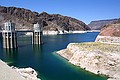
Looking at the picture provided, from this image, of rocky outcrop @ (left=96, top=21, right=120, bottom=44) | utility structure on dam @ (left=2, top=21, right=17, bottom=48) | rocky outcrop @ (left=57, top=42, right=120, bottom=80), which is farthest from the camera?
utility structure on dam @ (left=2, top=21, right=17, bottom=48)

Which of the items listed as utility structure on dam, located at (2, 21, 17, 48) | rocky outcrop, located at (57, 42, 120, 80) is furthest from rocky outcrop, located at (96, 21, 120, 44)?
utility structure on dam, located at (2, 21, 17, 48)

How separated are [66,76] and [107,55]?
12.2 m

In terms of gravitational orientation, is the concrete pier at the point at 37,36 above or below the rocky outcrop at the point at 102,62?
above

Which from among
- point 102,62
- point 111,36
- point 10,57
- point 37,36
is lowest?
point 10,57

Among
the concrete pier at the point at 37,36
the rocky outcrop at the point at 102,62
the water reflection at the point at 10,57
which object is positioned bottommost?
the water reflection at the point at 10,57

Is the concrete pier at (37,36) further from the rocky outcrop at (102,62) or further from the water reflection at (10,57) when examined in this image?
the rocky outcrop at (102,62)

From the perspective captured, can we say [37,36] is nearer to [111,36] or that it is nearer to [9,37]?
[9,37]

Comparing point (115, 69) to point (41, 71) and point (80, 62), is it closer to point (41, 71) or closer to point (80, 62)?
point (80, 62)

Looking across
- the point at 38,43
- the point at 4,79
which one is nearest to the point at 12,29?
the point at 38,43

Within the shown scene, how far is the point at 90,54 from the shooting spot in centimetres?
4819

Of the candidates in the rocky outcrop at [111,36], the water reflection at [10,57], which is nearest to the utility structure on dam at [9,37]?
the water reflection at [10,57]

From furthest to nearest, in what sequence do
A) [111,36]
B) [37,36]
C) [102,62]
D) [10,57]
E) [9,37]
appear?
[37,36] < [9,37] < [10,57] < [111,36] < [102,62]

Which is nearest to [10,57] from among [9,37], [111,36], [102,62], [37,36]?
[9,37]

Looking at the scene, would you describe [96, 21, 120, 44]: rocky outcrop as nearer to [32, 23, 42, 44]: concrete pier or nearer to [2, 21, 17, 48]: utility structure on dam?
[2, 21, 17, 48]: utility structure on dam
